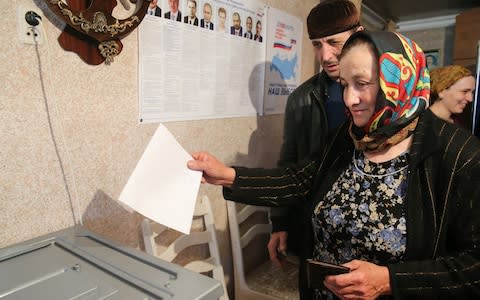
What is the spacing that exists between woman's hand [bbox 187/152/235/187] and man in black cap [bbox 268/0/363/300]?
16.0 inches

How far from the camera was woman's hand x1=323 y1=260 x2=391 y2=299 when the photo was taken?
801 mm

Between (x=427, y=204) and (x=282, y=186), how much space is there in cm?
44

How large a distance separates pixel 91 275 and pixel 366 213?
0.68m

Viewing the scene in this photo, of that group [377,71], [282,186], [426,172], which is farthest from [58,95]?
[426,172]

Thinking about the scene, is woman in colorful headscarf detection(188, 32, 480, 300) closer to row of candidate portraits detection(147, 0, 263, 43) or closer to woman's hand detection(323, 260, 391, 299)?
woman's hand detection(323, 260, 391, 299)

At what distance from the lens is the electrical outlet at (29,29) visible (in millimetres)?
810

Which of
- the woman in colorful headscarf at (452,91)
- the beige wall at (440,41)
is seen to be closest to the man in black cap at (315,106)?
the woman in colorful headscarf at (452,91)

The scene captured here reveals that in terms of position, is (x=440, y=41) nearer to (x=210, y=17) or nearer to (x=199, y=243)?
(x=210, y=17)

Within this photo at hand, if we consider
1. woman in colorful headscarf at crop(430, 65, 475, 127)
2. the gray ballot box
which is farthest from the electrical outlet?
woman in colorful headscarf at crop(430, 65, 475, 127)

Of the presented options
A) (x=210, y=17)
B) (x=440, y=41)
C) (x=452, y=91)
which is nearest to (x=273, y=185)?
(x=210, y=17)

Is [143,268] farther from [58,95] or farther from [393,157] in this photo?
[393,157]

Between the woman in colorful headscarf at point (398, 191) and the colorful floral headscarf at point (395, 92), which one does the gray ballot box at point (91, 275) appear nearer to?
the woman in colorful headscarf at point (398, 191)

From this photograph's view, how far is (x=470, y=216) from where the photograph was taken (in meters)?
0.79

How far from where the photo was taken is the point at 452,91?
2.45 m
